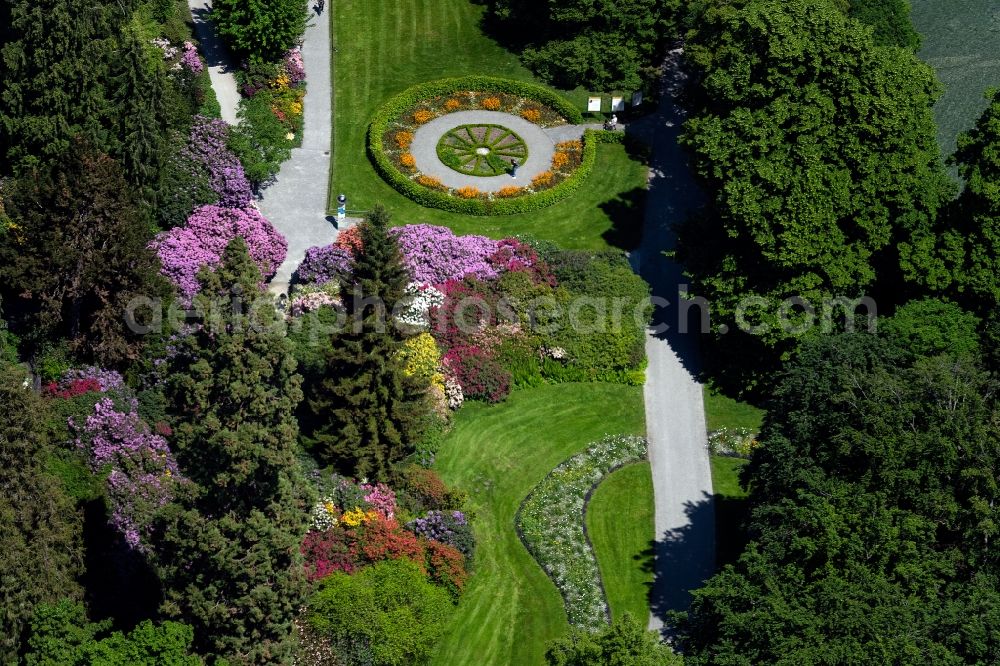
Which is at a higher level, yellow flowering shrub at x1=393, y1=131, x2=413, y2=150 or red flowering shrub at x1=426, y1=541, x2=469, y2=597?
yellow flowering shrub at x1=393, y1=131, x2=413, y2=150

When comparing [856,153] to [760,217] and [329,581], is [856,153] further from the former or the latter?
[329,581]

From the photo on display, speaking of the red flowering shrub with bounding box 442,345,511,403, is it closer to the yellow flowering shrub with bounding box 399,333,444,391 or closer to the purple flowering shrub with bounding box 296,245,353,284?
the yellow flowering shrub with bounding box 399,333,444,391

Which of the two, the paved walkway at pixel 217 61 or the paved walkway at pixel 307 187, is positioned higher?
the paved walkway at pixel 217 61

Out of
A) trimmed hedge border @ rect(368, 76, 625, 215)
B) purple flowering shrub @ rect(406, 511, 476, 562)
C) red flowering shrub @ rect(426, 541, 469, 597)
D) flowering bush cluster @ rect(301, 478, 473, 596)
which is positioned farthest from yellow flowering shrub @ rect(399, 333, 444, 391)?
trimmed hedge border @ rect(368, 76, 625, 215)

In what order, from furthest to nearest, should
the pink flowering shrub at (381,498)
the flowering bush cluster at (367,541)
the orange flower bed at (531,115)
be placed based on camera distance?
the orange flower bed at (531,115) < the pink flowering shrub at (381,498) < the flowering bush cluster at (367,541)

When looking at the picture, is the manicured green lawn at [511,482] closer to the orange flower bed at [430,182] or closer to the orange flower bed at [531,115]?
the orange flower bed at [430,182]

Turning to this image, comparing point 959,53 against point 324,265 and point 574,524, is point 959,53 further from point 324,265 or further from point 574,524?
point 574,524

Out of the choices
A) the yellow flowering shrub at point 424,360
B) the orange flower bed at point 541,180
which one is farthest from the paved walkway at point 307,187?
the orange flower bed at point 541,180
